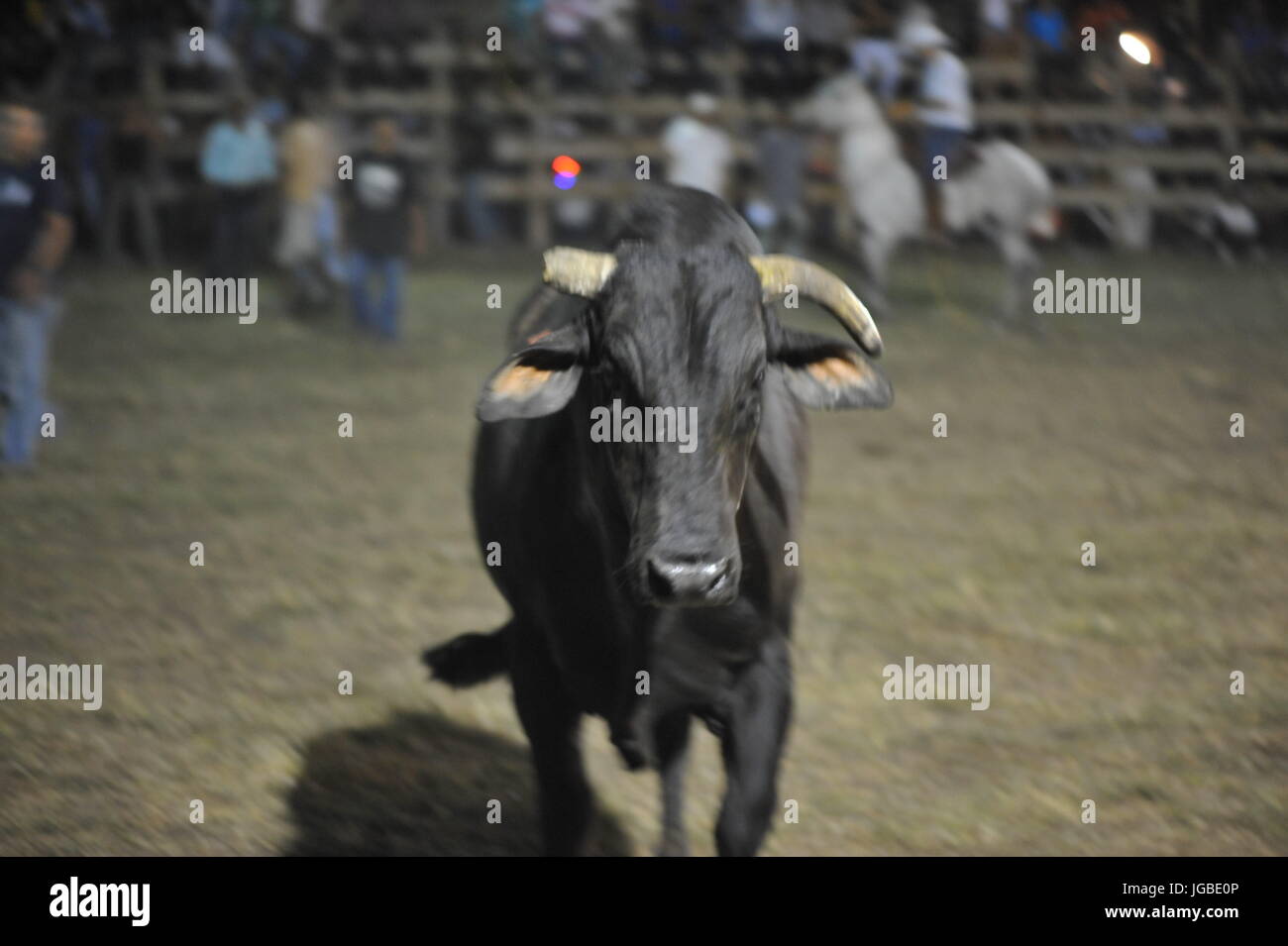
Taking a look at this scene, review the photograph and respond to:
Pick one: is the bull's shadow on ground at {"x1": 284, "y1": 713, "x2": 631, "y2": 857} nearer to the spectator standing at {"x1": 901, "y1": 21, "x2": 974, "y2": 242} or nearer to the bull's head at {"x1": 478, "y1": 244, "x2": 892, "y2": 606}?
the bull's head at {"x1": 478, "y1": 244, "x2": 892, "y2": 606}

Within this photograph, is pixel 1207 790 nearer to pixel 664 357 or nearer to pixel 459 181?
pixel 664 357

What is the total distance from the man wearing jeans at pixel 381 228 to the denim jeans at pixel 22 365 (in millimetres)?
4020

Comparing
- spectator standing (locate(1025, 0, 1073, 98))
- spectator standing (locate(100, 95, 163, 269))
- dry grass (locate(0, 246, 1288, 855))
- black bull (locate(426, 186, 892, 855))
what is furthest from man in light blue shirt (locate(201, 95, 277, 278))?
black bull (locate(426, 186, 892, 855))

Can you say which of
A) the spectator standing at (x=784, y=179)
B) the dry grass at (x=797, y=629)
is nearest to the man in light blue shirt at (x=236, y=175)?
the dry grass at (x=797, y=629)

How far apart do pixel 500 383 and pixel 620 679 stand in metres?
0.76

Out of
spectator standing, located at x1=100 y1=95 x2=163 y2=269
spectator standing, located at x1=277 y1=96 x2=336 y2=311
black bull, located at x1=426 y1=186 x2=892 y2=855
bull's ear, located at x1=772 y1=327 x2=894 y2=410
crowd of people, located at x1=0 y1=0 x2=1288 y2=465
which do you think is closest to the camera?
black bull, located at x1=426 y1=186 x2=892 y2=855

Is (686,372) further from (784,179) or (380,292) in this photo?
(784,179)

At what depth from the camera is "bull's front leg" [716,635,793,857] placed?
3.82 m

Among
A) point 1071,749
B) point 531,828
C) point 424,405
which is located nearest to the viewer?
point 531,828

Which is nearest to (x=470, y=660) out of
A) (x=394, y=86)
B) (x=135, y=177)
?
(x=135, y=177)

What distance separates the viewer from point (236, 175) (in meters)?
14.5

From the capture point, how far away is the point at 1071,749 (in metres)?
5.37

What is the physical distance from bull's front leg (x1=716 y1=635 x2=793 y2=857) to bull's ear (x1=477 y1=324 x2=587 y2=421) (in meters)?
0.81
